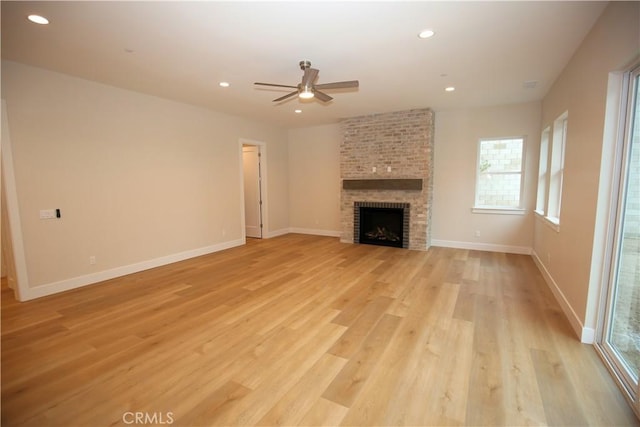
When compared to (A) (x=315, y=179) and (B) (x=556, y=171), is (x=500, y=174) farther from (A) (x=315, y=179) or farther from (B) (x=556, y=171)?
(A) (x=315, y=179)

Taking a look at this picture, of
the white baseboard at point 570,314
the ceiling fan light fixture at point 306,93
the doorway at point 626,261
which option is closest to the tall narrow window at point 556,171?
the white baseboard at point 570,314

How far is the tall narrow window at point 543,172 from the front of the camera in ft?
15.9

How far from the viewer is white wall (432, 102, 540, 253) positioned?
5477mm

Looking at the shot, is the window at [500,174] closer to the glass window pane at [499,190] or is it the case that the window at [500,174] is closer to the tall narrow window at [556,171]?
the glass window pane at [499,190]

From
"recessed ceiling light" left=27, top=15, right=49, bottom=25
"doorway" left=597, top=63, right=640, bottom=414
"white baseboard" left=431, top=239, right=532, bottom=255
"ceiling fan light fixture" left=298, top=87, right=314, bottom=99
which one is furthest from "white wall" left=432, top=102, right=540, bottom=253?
"recessed ceiling light" left=27, top=15, right=49, bottom=25

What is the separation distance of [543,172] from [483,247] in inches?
69.7

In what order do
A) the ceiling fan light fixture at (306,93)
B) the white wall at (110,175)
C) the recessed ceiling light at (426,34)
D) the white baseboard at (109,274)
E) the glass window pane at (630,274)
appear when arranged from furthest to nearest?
the white baseboard at (109,274) → the white wall at (110,175) → the ceiling fan light fixture at (306,93) → the recessed ceiling light at (426,34) → the glass window pane at (630,274)

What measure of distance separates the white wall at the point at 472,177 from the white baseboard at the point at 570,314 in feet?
4.69

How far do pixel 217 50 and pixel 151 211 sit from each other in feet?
9.87

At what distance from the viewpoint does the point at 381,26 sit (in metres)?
2.66

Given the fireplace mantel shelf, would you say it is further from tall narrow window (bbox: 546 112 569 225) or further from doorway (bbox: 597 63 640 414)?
doorway (bbox: 597 63 640 414)

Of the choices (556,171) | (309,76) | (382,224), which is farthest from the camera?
(382,224)

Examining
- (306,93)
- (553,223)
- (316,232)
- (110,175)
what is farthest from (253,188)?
(553,223)

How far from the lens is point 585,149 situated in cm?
279
